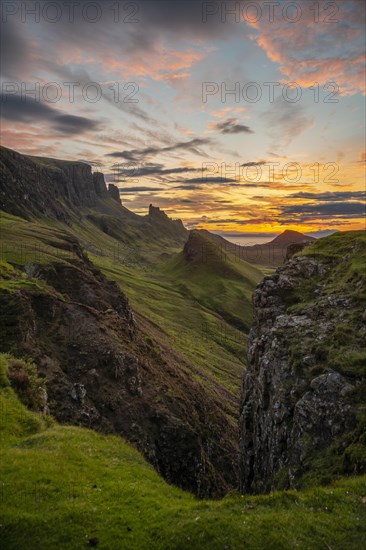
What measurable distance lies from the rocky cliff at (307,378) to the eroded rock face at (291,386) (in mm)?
62

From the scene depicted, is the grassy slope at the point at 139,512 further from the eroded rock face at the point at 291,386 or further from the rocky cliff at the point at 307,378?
the eroded rock face at the point at 291,386

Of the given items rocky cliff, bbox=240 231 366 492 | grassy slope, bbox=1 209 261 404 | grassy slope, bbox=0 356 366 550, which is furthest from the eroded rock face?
grassy slope, bbox=1 209 261 404

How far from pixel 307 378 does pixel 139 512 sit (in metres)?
15.2

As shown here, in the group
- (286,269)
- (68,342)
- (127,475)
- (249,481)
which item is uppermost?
(286,269)

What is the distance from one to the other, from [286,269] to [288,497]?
3046 cm

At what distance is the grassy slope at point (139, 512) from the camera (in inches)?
557

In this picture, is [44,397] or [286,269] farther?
[286,269]

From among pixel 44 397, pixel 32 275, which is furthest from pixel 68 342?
pixel 32 275

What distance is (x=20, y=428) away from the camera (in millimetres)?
22266

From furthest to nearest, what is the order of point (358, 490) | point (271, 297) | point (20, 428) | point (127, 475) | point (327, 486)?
point (271, 297)
point (20, 428)
point (127, 475)
point (327, 486)
point (358, 490)

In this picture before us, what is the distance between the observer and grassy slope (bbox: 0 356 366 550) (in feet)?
46.4

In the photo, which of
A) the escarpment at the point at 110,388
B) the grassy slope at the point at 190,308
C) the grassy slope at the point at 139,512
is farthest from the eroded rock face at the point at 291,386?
the grassy slope at the point at 190,308

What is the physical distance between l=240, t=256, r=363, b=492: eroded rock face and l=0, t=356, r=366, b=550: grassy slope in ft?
18.4

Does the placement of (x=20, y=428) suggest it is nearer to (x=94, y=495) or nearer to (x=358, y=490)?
(x=94, y=495)
